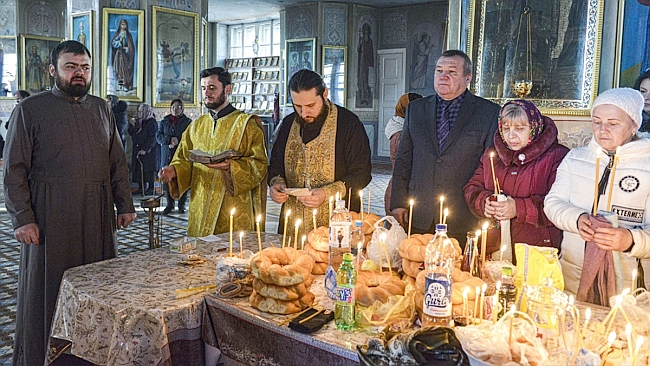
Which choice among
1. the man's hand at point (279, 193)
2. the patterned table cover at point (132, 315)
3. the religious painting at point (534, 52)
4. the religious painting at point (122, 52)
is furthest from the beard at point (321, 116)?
the religious painting at point (122, 52)

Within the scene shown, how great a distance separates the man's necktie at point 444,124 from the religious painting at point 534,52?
4.79m

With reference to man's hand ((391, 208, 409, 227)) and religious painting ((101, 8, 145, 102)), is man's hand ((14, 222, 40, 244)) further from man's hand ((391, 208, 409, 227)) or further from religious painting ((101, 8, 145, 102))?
religious painting ((101, 8, 145, 102))

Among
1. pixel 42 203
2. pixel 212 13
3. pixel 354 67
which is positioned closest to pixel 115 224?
pixel 42 203

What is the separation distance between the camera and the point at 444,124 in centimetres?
343

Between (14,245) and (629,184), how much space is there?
6.30m

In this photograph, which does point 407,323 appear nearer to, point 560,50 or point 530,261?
point 530,261

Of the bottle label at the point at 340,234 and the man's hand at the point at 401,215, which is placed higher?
the bottle label at the point at 340,234

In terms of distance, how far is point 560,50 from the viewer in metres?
7.86

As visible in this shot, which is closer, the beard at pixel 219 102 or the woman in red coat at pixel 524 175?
the woman in red coat at pixel 524 175

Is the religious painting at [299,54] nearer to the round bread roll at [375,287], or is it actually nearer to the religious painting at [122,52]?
the religious painting at [122,52]

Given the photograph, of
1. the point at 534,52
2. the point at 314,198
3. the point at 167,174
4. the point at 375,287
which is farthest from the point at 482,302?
the point at 534,52

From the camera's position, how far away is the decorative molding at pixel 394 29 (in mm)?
15508

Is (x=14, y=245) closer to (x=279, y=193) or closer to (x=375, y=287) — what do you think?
(x=279, y=193)

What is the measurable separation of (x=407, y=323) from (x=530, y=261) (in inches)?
20.0
